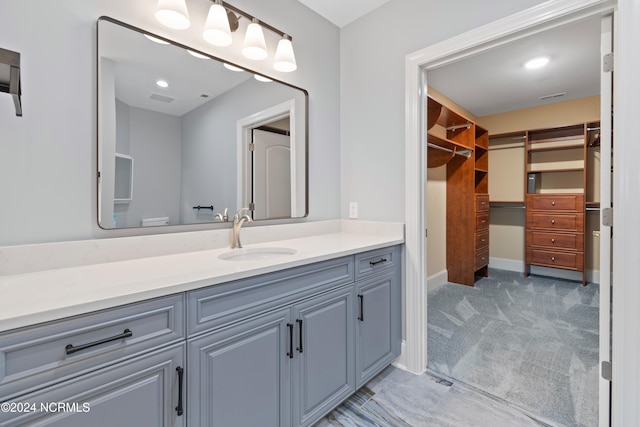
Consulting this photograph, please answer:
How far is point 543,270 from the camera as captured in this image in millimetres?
4199

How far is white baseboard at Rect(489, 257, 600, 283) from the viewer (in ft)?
12.6

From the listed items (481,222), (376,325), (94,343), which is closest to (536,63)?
(481,222)

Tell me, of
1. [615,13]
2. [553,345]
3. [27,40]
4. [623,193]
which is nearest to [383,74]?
[615,13]

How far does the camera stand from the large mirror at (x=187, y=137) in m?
1.31

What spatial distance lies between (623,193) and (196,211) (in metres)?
1.98

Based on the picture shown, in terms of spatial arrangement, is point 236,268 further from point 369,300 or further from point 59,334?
point 369,300

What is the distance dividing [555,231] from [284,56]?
4.05m

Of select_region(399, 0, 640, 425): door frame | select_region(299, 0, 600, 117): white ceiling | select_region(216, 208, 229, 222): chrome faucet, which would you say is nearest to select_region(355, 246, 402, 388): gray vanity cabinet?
select_region(399, 0, 640, 425): door frame

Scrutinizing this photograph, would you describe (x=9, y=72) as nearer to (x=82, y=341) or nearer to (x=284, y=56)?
(x=82, y=341)

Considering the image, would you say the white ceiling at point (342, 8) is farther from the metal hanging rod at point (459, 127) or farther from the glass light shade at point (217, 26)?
the metal hanging rod at point (459, 127)

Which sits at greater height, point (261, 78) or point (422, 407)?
point (261, 78)

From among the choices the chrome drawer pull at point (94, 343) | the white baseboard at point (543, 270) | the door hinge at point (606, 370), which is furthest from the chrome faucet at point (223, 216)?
the white baseboard at point (543, 270)

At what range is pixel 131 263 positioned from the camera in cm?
123

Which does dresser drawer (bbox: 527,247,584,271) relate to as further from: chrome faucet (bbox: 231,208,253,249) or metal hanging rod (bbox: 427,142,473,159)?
chrome faucet (bbox: 231,208,253,249)
